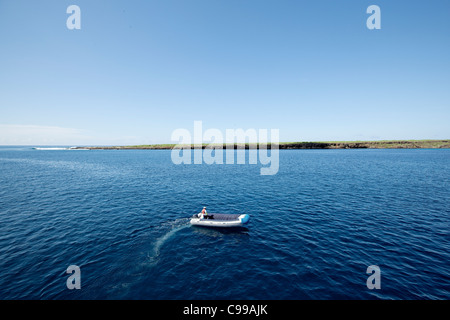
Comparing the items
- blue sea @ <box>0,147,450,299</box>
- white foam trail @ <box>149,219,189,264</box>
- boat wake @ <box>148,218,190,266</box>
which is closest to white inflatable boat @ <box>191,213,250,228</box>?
blue sea @ <box>0,147,450,299</box>

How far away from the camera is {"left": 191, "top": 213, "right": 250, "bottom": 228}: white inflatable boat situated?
24123 millimetres

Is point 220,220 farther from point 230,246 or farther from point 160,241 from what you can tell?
point 160,241

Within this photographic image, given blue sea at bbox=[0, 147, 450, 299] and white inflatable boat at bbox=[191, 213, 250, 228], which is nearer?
blue sea at bbox=[0, 147, 450, 299]

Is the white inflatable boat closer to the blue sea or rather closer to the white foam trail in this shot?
the blue sea

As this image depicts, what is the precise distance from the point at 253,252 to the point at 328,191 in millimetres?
28556

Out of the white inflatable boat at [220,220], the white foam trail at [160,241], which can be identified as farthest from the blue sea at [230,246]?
the white inflatable boat at [220,220]

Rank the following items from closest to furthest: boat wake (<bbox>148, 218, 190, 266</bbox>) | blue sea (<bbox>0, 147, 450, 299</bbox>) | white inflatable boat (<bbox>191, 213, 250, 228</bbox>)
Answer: blue sea (<bbox>0, 147, 450, 299</bbox>), boat wake (<bbox>148, 218, 190, 266</bbox>), white inflatable boat (<bbox>191, 213, 250, 228</bbox>)

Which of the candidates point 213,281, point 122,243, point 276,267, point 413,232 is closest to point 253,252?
point 276,267

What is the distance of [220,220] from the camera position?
2516 cm

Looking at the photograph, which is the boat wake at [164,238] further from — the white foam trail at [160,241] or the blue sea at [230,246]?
the blue sea at [230,246]

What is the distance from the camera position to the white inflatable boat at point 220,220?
24.1 meters

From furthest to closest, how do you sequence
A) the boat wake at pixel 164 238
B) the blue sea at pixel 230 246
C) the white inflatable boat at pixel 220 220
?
the white inflatable boat at pixel 220 220, the boat wake at pixel 164 238, the blue sea at pixel 230 246

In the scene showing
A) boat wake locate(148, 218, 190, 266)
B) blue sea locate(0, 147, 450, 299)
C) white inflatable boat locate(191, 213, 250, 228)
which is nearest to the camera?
blue sea locate(0, 147, 450, 299)
